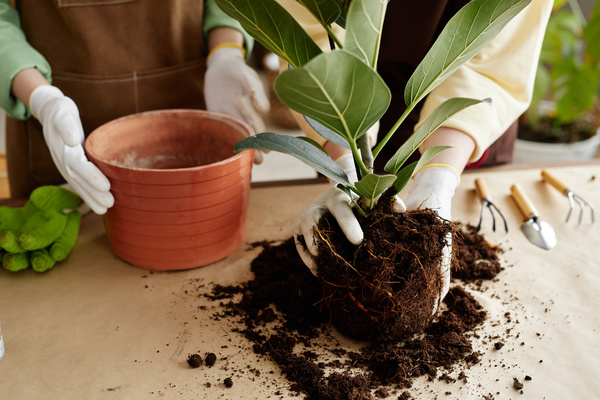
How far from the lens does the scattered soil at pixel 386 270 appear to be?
2.57ft

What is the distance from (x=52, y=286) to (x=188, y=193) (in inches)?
13.4

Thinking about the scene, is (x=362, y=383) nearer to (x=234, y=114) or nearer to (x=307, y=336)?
(x=307, y=336)

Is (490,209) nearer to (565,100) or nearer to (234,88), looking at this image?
(234,88)

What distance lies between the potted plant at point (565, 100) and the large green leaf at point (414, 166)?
5.39 feet

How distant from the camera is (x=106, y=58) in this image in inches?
47.4

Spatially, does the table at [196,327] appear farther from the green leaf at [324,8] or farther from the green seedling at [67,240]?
the green leaf at [324,8]

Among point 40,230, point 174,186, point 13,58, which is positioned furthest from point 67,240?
point 13,58

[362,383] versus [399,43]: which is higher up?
[399,43]

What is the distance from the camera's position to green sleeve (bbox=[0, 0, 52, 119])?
1.08m

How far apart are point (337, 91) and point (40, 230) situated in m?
0.72

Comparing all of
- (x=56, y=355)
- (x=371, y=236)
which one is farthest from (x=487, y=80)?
(x=56, y=355)

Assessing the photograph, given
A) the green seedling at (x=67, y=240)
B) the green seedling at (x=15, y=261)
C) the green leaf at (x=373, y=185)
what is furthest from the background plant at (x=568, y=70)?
the green seedling at (x=15, y=261)

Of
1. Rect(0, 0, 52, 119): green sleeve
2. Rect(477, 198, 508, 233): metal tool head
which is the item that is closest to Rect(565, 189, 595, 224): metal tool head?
Rect(477, 198, 508, 233): metal tool head

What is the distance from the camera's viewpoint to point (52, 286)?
98 cm
